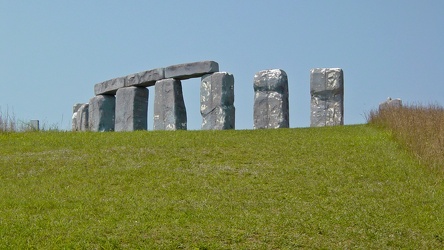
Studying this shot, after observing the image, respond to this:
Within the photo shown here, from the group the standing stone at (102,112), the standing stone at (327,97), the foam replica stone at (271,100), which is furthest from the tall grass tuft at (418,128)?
the standing stone at (102,112)

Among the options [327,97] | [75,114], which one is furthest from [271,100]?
[75,114]

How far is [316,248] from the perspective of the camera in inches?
399

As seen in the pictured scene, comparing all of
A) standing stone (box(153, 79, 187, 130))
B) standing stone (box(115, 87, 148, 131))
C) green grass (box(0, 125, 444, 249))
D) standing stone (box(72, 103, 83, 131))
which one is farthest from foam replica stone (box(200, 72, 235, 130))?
standing stone (box(72, 103, 83, 131))

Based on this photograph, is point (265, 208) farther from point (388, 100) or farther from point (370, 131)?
point (388, 100)

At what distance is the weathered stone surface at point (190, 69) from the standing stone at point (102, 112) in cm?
398

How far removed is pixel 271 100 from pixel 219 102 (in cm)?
171

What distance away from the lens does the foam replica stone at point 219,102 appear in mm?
24516

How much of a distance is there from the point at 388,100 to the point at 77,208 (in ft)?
64.1

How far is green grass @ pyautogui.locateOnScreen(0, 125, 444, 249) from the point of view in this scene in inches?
416

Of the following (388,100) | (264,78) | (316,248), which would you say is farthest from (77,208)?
(388,100)

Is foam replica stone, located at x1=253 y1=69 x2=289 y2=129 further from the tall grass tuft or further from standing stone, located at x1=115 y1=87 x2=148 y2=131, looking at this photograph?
standing stone, located at x1=115 y1=87 x2=148 y2=131

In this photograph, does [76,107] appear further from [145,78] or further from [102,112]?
[145,78]

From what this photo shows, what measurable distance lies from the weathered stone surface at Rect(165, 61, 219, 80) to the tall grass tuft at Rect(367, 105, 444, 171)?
5492 mm

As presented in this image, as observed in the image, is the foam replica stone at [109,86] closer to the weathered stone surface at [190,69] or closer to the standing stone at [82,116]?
the standing stone at [82,116]
